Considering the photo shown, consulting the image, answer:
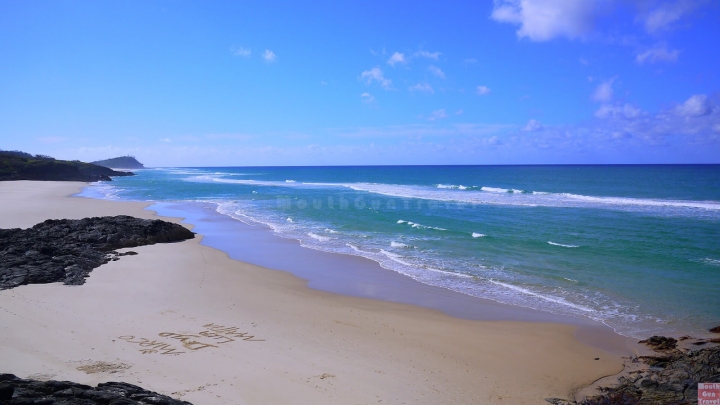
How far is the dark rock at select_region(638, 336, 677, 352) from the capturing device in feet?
27.9

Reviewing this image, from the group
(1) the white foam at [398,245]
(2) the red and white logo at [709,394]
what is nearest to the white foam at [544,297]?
(2) the red and white logo at [709,394]

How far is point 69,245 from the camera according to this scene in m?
15.2

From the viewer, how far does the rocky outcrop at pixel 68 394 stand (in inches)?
177

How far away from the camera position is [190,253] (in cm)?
1708

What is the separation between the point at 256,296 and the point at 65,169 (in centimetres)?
7538

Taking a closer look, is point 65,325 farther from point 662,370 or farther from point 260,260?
point 662,370

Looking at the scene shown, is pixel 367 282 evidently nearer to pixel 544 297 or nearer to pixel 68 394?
pixel 544 297

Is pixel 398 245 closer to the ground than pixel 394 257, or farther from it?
farther from it

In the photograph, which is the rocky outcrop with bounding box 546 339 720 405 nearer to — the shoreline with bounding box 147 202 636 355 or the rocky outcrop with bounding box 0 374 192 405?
the shoreline with bounding box 147 202 636 355

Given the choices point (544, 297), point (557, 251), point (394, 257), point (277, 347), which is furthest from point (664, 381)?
point (557, 251)

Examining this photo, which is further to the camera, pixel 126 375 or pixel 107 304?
pixel 107 304

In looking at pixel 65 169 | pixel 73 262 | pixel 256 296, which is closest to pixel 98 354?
pixel 256 296

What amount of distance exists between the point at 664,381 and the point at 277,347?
20.9 ft

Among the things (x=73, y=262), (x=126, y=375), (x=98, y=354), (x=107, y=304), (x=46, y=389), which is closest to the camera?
(x=46, y=389)
